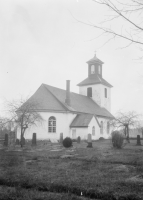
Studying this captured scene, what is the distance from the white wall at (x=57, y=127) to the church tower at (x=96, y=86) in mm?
11818

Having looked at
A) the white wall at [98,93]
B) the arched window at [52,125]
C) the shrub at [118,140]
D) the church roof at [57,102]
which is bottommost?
the shrub at [118,140]

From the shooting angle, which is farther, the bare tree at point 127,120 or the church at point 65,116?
the church at point 65,116

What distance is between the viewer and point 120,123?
31438 millimetres

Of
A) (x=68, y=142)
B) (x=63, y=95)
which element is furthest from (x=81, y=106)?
(x=68, y=142)

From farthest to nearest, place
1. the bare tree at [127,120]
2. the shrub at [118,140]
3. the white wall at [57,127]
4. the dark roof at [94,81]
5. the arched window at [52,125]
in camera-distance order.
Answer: the dark roof at [94,81], the arched window at [52,125], the white wall at [57,127], the bare tree at [127,120], the shrub at [118,140]

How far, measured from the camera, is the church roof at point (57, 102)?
34156 millimetres

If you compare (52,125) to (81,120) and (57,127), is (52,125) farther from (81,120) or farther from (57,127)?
(81,120)

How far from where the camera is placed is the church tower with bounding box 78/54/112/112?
46.4 metres

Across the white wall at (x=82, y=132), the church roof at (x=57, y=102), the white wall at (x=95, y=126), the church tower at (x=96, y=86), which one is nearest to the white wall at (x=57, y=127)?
the church roof at (x=57, y=102)

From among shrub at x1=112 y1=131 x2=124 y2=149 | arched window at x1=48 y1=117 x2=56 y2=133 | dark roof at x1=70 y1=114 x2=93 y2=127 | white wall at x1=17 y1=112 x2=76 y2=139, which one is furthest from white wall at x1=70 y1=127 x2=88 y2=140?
shrub at x1=112 y1=131 x2=124 y2=149

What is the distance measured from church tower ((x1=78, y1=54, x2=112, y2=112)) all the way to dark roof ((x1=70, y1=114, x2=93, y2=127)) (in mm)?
11008

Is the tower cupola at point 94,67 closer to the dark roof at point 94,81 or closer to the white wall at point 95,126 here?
the dark roof at point 94,81

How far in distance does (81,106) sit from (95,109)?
415 cm

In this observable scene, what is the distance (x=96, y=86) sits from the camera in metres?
46.6
